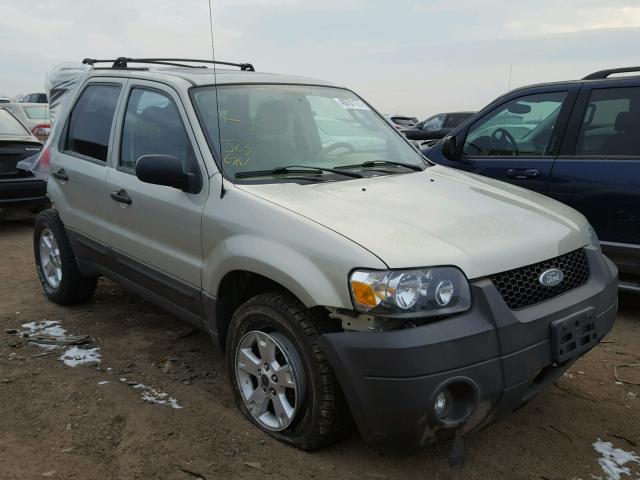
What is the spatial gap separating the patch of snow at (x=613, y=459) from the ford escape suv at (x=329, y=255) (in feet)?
1.62

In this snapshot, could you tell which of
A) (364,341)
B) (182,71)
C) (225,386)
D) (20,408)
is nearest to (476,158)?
(182,71)

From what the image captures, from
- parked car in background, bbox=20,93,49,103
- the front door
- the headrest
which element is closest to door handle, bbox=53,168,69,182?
the front door

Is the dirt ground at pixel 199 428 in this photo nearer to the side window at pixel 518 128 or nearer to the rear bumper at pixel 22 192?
the side window at pixel 518 128

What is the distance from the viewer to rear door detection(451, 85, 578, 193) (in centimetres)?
466

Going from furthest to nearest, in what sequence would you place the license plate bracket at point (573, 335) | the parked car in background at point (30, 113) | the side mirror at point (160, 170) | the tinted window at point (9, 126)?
the parked car in background at point (30, 113)
the tinted window at point (9, 126)
the side mirror at point (160, 170)
the license plate bracket at point (573, 335)

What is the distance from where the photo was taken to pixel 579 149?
14.9ft

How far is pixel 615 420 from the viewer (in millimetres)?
3096

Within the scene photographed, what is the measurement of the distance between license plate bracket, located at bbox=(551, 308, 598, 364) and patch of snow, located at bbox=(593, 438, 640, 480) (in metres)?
0.53

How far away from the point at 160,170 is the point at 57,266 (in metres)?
2.32

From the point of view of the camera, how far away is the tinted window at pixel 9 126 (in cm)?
767

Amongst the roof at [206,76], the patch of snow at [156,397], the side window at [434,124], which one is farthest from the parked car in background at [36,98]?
the patch of snow at [156,397]

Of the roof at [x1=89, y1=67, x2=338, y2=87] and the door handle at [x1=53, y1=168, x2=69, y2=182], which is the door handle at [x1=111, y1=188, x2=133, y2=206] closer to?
the roof at [x1=89, y1=67, x2=338, y2=87]

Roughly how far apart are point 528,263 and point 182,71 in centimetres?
246

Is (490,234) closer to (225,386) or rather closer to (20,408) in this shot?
(225,386)
